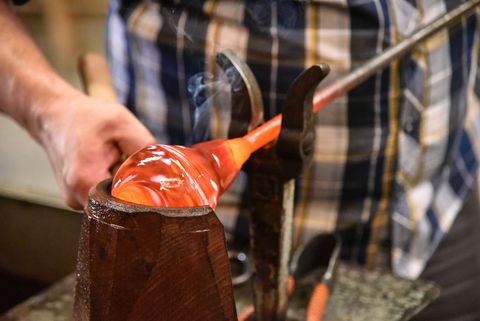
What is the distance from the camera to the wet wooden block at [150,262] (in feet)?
1.58

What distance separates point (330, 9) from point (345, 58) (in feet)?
0.26

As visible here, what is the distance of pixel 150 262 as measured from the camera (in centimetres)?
49

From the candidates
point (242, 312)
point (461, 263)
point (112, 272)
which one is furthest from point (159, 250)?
point (461, 263)

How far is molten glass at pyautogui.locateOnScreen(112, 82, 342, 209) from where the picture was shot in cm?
52

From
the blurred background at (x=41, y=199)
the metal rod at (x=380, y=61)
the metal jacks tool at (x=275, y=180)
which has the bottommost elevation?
the blurred background at (x=41, y=199)

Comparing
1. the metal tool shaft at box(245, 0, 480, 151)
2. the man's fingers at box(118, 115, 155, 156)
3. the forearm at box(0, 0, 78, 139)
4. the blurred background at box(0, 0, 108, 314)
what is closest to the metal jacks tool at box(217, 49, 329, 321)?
the metal tool shaft at box(245, 0, 480, 151)

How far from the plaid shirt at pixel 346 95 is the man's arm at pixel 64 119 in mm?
161

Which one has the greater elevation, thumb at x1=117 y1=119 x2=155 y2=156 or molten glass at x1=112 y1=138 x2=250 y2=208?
molten glass at x1=112 y1=138 x2=250 y2=208

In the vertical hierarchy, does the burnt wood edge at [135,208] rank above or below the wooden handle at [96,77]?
above

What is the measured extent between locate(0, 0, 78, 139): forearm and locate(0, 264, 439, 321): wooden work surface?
25 centimetres

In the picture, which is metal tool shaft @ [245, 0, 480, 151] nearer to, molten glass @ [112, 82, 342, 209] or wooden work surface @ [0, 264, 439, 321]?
molten glass @ [112, 82, 342, 209]

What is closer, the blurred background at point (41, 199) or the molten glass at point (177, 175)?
the molten glass at point (177, 175)

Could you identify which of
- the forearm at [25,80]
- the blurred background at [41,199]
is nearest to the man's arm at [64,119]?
the forearm at [25,80]

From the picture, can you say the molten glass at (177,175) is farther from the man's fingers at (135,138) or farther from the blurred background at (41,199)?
the blurred background at (41,199)
